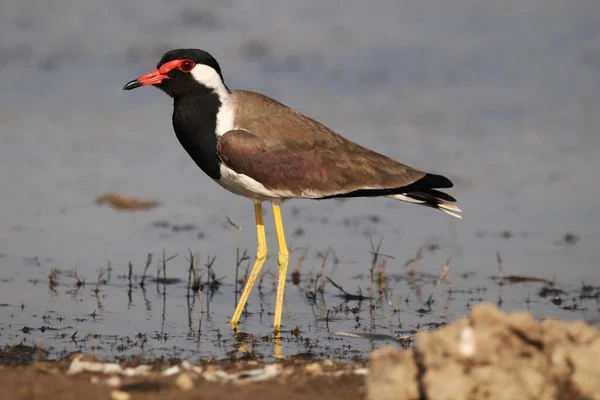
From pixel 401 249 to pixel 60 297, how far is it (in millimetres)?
2881

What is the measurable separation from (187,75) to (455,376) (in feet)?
11.6

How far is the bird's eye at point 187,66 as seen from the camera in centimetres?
679

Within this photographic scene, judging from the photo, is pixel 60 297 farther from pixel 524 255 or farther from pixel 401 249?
pixel 524 255

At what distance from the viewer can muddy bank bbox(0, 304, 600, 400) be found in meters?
3.77

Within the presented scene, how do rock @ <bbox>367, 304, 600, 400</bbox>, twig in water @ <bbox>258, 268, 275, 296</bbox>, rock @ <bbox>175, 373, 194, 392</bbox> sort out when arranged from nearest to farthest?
rock @ <bbox>367, 304, 600, 400</bbox>, rock @ <bbox>175, 373, 194, 392</bbox>, twig in water @ <bbox>258, 268, 275, 296</bbox>

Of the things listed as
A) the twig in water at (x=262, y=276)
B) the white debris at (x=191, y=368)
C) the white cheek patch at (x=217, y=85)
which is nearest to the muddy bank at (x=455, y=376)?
the white debris at (x=191, y=368)

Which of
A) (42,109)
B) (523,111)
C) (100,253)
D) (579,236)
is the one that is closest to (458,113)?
(523,111)

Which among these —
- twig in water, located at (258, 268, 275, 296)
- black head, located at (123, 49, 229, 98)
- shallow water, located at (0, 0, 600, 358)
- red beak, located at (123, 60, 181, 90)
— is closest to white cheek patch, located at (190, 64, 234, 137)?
black head, located at (123, 49, 229, 98)

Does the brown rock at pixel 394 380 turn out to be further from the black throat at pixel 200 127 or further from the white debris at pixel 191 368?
the black throat at pixel 200 127

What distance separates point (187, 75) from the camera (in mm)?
6777

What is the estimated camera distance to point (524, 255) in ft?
28.4

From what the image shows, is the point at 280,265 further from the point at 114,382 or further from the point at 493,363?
the point at 493,363

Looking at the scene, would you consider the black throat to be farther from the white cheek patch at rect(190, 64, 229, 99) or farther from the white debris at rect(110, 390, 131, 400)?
the white debris at rect(110, 390, 131, 400)

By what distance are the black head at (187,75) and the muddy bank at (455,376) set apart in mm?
2782
